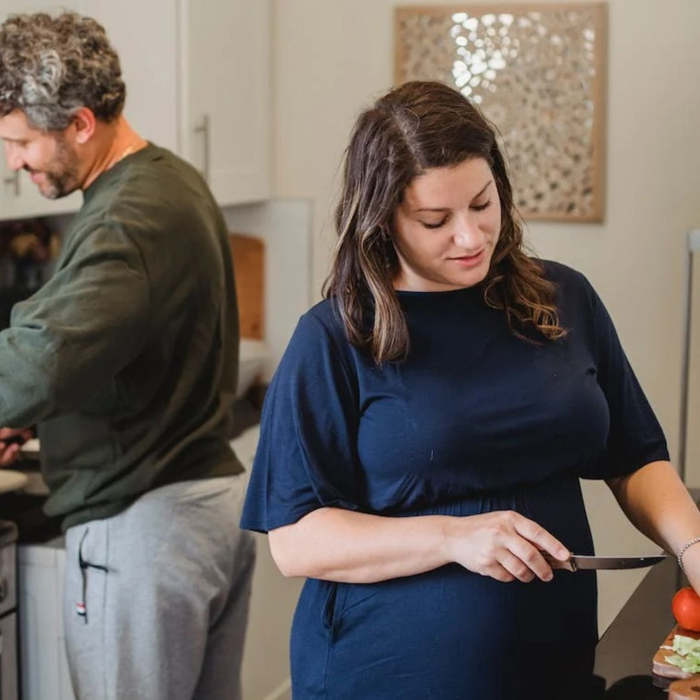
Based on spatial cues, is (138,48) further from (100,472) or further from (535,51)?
(100,472)

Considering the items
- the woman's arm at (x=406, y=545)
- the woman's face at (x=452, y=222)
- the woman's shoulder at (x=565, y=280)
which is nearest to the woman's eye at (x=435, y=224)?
the woman's face at (x=452, y=222)

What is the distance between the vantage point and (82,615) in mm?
2094

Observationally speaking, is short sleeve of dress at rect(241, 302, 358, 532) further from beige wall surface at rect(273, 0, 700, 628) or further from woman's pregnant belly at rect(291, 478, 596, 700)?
beige wall surface at rect(273, 0, 700, 628)

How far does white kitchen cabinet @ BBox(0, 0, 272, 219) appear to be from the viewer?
2.95m

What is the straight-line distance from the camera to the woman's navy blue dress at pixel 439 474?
4.81 feet

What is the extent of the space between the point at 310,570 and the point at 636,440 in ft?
1.43

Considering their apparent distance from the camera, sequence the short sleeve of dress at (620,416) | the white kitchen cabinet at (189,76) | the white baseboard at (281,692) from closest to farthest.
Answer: the short sleeve of dress at (620,416), the white kitchen cabinet at (189,76), the white baseboard at (281,692)

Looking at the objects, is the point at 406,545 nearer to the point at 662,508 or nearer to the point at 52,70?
the point at 662,508

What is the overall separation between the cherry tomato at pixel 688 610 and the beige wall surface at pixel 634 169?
6.31 ft

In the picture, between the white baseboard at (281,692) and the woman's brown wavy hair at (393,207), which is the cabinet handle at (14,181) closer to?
the woman's brown wavy hair at (393,207)

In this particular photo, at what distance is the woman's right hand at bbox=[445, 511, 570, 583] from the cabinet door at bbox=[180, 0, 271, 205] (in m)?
1.82

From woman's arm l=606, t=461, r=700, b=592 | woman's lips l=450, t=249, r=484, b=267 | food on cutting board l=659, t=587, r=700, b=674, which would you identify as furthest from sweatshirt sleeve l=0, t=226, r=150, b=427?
food on cutting board l=659, t=587, r=700, b=674

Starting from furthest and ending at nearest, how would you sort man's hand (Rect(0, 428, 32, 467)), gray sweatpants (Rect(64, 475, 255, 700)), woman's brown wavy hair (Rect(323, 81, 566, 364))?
man's hand (Rect(0, 428, 32, 467)) → gray sweatpants (Rect(64, 475, 255, 700)) → woman's brown wavy hair (Rect(323, 81, 566, 364))

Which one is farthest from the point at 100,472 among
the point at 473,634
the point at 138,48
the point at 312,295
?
the point at 312,295
